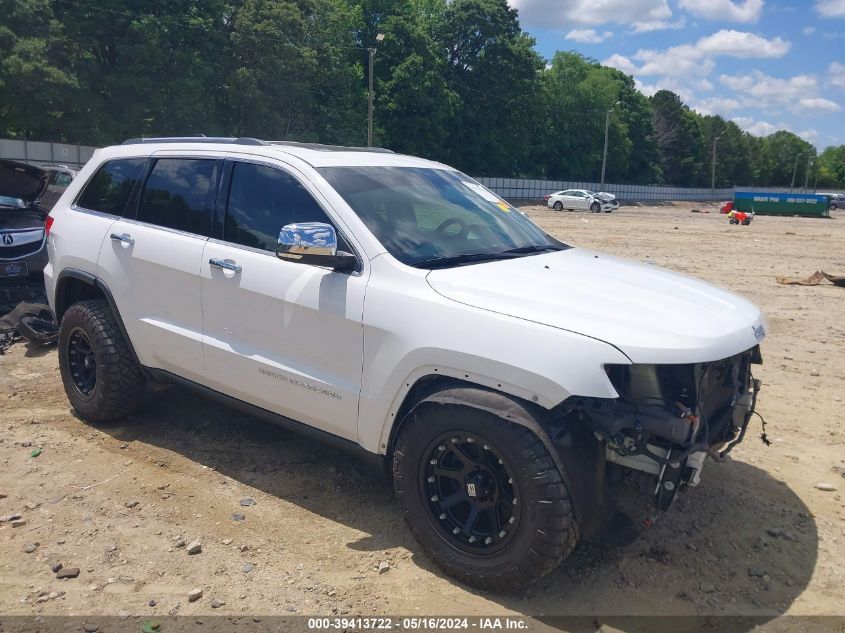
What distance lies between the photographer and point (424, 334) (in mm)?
3279

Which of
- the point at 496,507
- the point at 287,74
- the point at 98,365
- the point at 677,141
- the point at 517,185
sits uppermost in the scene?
the point at 677,141

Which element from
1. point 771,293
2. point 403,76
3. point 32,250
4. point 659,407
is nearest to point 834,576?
point 659,407

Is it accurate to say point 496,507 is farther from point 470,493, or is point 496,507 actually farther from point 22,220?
point 22,220

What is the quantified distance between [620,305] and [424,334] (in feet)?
2.92

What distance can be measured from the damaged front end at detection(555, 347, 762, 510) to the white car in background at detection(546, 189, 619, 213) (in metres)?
47.7

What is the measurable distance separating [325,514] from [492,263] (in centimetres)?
166

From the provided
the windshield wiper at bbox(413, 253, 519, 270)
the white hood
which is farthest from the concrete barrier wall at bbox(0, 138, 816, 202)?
the white hood

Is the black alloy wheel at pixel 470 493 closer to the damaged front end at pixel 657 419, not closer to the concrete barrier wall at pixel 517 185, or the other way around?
the damaged front end at pixel 657 419

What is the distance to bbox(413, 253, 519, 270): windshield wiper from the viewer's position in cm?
360

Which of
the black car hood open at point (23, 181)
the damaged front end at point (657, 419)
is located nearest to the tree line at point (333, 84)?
the black car hood open at point (23, 181)

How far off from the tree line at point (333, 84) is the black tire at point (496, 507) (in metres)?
35.6

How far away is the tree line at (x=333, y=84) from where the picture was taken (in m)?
36.2

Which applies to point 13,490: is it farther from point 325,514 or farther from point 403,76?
point 403,76

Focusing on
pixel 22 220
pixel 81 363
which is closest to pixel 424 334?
pixel 81 363
